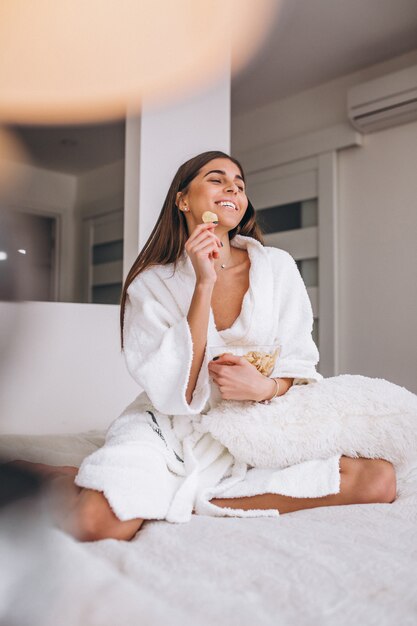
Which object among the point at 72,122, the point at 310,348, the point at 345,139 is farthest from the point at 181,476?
the point at 345,139

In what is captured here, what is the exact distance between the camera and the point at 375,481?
978mm

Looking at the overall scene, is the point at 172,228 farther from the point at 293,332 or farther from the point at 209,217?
the point at 293,332

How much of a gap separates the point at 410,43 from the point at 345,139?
48 centimetres

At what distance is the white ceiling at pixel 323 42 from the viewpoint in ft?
7.70

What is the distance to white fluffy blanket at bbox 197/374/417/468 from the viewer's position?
96cm

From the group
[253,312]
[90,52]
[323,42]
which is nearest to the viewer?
[90,52]

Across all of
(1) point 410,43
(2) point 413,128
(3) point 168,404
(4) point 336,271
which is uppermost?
(1) point 410,43

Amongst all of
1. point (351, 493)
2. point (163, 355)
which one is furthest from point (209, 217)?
point (351, 493)

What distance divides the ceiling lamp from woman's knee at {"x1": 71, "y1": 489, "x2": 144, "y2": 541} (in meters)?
0.65

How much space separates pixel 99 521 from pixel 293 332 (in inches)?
20.7

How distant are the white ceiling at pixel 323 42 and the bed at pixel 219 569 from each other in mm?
1454

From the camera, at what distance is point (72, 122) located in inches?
7.0

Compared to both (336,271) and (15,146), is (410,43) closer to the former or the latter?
(336,271)

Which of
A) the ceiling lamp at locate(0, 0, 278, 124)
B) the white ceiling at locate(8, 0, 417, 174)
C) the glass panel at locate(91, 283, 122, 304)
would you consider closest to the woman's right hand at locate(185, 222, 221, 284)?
the ceiling lamp at locate(0, 0, 278, 124)
